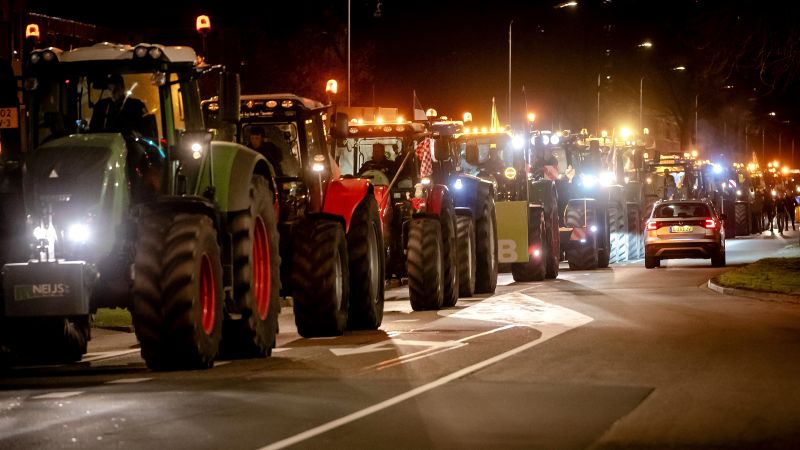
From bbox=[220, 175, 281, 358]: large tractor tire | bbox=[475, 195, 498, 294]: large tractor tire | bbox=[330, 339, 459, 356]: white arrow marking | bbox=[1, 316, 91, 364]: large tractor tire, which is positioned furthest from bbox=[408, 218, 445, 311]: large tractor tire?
bbox=[1, 316, 91, 364]: large tractor tire

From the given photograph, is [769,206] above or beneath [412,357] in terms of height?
above

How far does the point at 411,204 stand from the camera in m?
25.0

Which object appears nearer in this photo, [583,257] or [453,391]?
[453,391]

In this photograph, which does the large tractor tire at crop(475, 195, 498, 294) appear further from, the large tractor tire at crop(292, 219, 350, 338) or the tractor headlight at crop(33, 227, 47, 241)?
the tractor headlight at crop(33, 227, 47, 241)

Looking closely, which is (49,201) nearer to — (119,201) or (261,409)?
(119,201)

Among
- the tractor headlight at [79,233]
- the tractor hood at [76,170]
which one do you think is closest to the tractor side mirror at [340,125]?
the tractor hood at [76,170]

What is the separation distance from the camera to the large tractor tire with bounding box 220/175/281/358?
15672 millimetres

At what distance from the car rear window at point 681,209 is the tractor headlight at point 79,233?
1028 inches

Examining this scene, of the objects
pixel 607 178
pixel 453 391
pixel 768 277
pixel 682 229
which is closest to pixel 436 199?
pixel 768 277

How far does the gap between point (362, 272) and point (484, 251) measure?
862cm

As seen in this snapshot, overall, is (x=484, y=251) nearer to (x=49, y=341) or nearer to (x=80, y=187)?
(x=49, y=341)

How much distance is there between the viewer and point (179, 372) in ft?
47.4

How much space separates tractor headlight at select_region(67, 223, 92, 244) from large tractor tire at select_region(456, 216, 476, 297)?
13.3 meters

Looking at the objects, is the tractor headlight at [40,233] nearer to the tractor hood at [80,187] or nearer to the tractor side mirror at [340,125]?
the tractor hood at [80,187]
